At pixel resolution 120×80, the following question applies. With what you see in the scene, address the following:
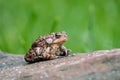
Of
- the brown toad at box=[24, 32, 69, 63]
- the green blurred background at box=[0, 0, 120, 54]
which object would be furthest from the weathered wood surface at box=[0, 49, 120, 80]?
the green blurred background at box=[0, 0, 120, 54]

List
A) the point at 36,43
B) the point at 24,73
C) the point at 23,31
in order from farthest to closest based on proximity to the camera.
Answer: the point at 23,31 < the point at 36,43 < the point at 24,73

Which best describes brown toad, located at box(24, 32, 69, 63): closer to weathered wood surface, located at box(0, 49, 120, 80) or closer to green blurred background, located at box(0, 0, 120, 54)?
weathered wood surface, located at box(0, 49, 120, 80)

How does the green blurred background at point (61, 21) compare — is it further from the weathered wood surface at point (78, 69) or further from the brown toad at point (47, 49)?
the weathered wood surface at point (78, 69)

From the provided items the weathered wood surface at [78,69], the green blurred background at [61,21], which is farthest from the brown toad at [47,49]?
the green blurred background at [61,21]

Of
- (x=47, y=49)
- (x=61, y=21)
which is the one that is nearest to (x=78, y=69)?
(x=47, y=49)

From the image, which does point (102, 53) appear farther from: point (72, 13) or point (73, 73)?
point (72, 13)

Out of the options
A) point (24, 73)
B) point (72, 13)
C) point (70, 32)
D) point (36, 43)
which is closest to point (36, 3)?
point (72, 13)

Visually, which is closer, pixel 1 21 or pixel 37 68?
pixel 37 68
